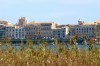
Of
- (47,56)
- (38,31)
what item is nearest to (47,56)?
(47,56)

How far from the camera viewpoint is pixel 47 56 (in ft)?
24.9

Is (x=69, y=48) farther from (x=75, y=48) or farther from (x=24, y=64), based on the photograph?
(x=24, y=64)

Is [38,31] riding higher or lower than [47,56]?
higher

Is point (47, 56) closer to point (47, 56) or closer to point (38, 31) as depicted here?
point (47, 56)

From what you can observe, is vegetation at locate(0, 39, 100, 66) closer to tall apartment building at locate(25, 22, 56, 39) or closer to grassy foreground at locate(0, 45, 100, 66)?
grassy foreground at locate(0, 45, 100, 66)

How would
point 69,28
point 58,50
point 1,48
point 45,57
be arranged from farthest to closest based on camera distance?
point 69,28 → point 1,48 → point 58,50 → point 45,57

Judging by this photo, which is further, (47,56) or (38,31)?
(38,31)

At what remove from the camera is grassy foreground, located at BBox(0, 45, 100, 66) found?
7.13 meters

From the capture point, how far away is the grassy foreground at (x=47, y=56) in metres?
7.13

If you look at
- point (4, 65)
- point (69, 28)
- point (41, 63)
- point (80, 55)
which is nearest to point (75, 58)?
point (80, 55)

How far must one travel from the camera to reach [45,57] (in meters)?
7.50

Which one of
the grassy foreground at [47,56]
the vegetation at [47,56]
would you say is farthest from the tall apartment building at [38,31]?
the grassy foreground at [47,56]

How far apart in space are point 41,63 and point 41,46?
43.4 inches

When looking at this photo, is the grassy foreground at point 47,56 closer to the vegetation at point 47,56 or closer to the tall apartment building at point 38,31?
the vegetation at point 47,56
